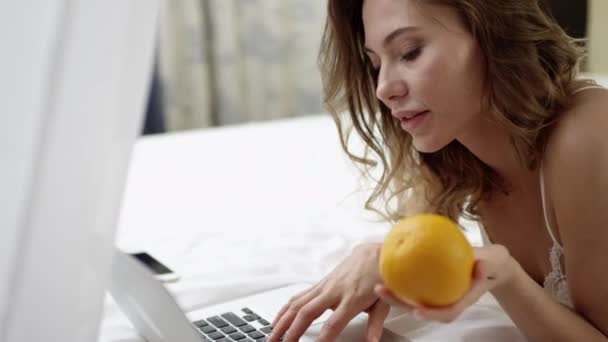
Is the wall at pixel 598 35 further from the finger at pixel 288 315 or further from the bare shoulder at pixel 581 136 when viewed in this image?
the finger at pixel 288 315

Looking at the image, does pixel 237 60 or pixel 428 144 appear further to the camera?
pixel 237 60

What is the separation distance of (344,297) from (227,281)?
1.24 feet

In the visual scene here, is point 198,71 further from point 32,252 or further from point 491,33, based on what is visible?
point 32,252

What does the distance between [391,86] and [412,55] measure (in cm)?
6

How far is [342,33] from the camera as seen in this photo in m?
1.41

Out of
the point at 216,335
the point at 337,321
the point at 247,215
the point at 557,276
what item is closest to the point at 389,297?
the point at 337,321

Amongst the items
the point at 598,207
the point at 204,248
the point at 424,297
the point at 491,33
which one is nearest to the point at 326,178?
the point at 204,248

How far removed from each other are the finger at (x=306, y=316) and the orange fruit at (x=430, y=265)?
11.2 inches

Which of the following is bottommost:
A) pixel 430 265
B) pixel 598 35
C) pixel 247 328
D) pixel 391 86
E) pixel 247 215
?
pixel 247 215

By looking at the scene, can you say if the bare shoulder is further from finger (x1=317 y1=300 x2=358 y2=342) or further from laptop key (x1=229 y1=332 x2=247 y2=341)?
laptop key (x1=229 y1=332 x2=247 y2=341)

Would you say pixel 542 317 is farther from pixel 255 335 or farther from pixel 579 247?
pixel 255 335

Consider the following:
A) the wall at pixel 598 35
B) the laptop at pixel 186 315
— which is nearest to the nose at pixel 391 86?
the laptop at pixel 186 315

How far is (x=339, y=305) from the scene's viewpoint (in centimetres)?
114

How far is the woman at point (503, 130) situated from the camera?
1085 mm
